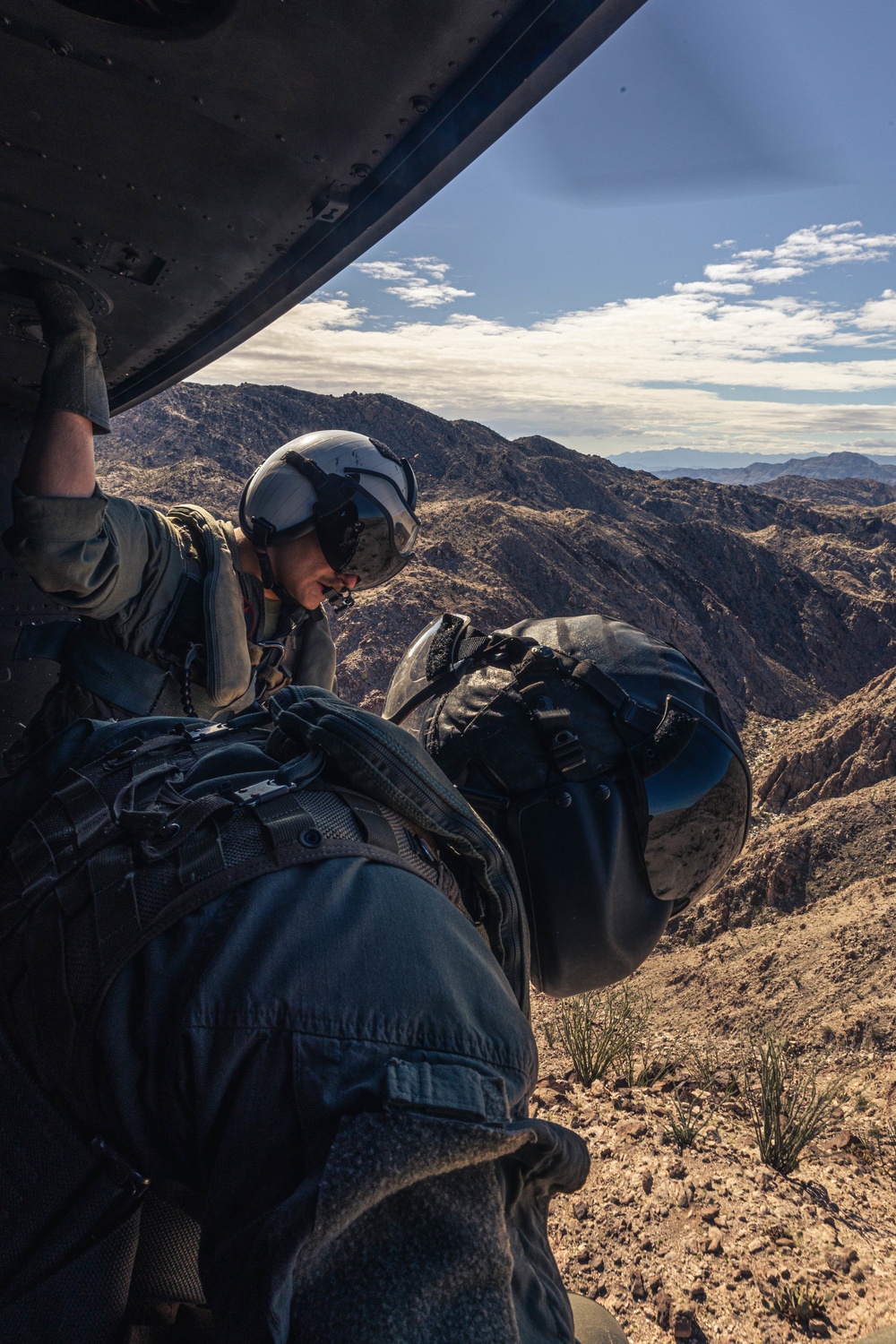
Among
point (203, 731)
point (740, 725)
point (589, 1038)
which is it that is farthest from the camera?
point (740, 725)

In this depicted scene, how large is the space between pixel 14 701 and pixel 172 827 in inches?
132

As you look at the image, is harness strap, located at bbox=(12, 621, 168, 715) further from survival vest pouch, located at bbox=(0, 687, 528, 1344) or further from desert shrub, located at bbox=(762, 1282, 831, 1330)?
desert shrub, located at bbox=(762, 1282, 831, 1330)

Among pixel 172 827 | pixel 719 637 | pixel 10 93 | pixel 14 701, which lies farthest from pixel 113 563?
pixel 719 637

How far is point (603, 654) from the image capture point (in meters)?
1.60

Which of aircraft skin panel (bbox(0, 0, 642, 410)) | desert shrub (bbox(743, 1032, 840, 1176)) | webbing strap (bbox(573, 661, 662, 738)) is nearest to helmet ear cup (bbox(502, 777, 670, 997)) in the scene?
webbing strap (bbox(573, 661, 662, 738))

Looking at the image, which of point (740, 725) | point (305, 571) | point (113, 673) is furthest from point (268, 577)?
point (740, 725)

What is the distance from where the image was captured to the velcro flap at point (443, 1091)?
0.75m

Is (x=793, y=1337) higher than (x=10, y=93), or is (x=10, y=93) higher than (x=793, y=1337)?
(x=10, y=93)

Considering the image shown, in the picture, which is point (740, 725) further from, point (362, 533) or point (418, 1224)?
point (418, 1224)

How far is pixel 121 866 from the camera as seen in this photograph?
3.13ft

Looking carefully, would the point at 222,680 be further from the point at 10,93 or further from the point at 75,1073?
the point at 75,1073

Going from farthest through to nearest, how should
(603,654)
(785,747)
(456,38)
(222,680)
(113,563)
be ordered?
(785,747)
(222,680)
(113,563)
(456,38)
(603,654)

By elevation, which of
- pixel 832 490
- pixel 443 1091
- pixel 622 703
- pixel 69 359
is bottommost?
pixel 443 1091

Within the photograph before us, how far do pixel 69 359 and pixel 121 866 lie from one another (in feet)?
7.56
